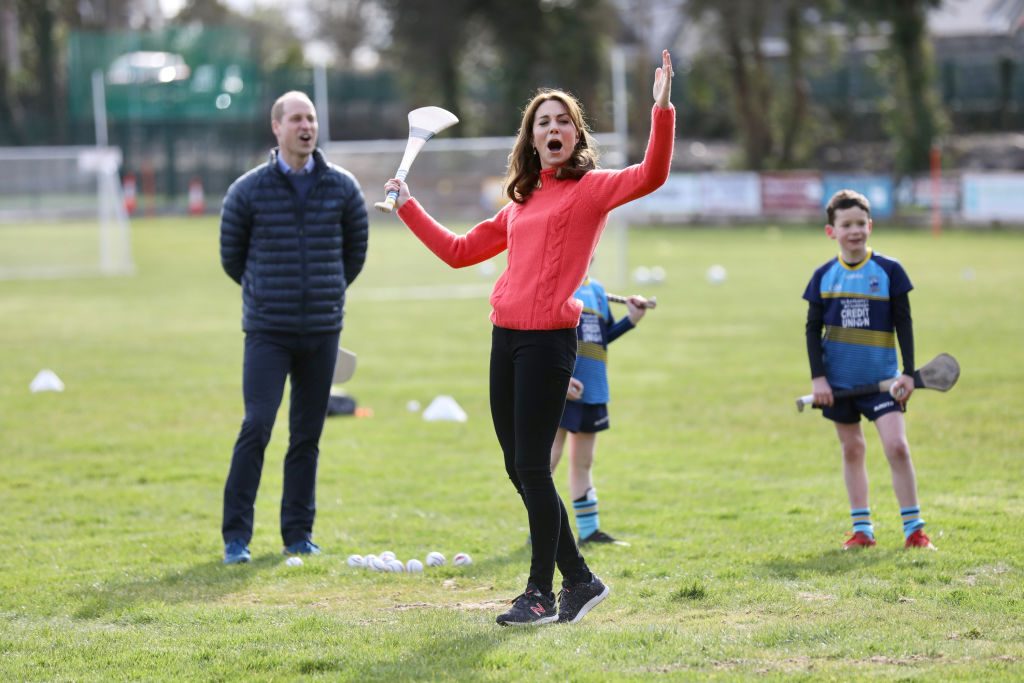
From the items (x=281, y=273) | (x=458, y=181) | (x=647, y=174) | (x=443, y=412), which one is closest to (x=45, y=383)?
(x=443, y=412)

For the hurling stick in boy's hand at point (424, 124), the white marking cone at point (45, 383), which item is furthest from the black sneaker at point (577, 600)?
the white marking cone at point (45, 383)

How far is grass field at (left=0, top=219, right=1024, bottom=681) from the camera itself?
5.01m

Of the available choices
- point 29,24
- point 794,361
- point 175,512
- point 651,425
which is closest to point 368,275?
point 794,361

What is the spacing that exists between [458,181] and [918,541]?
1664 cm

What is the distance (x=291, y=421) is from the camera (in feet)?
23.5

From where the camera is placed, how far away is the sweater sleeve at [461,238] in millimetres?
5504

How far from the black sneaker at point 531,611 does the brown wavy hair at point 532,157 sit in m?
1.57

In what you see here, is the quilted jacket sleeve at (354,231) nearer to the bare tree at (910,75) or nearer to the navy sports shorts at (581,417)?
the navy sports shorts at (581,417)

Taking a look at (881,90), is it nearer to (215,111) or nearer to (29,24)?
(215,111)

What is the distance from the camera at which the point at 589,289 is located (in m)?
7.35

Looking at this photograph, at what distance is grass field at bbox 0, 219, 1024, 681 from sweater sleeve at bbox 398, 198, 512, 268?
58.8 inches

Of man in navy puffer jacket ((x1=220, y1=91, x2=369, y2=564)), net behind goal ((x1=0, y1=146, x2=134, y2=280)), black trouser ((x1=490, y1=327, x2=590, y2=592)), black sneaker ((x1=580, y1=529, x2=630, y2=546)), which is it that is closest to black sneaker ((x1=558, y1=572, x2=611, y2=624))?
black trouser ((x1=490, y1=327, x2=590, y2=592))

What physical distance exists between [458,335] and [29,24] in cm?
4908

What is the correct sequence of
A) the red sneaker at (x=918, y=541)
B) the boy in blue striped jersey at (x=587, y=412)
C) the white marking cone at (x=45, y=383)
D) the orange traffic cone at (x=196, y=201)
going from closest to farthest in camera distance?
the red sneaker at (x=918, y=541) < the boy in blue striped jersey at (x=587, y=412) < the white marking cone at (x=45, y=383) < the orange traffic cone at (x=196, y=201)
